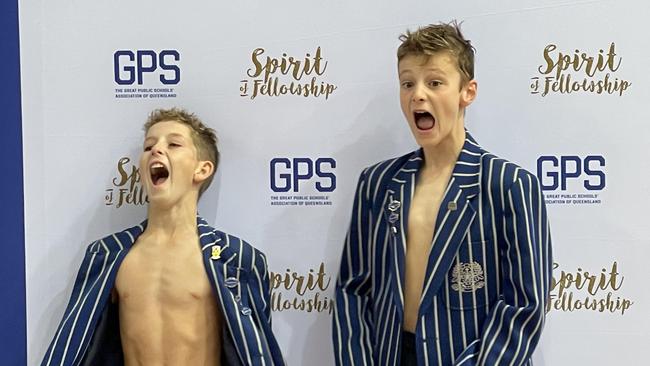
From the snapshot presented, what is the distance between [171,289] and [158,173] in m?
0.24

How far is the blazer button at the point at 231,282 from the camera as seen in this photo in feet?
4.94

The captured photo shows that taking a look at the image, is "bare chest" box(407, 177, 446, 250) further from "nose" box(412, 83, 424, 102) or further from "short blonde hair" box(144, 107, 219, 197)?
"short blonde hair" box(144, 107, 219, 197)

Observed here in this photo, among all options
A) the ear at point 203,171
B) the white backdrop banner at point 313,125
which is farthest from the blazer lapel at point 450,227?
the ear at point 203,171

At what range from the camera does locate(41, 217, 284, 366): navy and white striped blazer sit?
4.89 feet

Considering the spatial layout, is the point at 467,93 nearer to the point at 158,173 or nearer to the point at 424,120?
the point at 424,120

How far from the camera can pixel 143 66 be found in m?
1.69

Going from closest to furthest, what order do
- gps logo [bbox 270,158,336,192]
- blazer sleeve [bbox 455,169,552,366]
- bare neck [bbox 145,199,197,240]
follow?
blazer sleeve [bbox 455,169,552,366] < bare neck [bbox 145,199,197,240] < gps logo [bbox 270,158,336,192]

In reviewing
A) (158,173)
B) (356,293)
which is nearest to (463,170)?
(356,293)

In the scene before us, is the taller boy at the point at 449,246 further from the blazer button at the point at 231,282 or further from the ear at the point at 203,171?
the ear at the point at 203,171

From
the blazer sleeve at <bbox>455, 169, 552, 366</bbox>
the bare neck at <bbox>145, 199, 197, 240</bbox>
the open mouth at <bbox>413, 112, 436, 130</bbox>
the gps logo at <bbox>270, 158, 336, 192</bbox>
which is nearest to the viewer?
the blazer sleeve at <bbox>455, 169, 552, 366</bbox>

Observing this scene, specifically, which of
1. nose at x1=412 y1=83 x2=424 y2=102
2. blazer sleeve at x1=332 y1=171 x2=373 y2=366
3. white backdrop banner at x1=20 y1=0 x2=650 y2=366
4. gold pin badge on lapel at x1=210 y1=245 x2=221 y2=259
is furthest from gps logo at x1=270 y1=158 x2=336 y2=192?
nose at x1=412 y1=83 x2=424 y2=102

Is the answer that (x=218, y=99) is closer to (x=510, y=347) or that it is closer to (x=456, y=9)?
(x=456, y=9)

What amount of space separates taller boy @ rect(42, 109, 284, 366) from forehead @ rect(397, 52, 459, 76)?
0.49 metres

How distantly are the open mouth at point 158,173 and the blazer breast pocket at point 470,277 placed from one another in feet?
2.01
